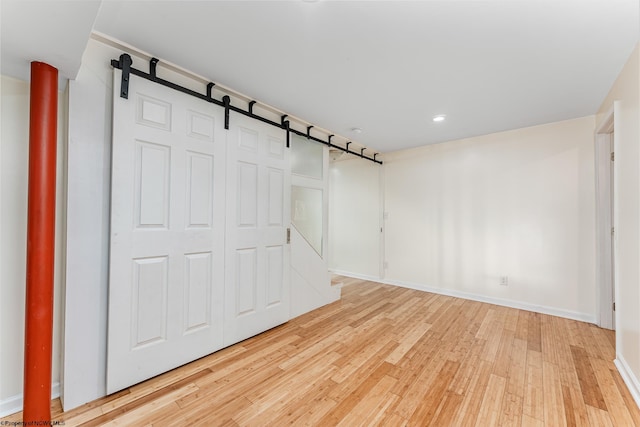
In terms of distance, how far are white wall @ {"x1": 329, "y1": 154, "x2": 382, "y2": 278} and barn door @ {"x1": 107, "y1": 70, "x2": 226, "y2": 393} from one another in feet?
10.3

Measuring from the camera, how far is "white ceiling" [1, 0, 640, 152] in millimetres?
1360

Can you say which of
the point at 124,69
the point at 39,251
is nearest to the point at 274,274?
the point at 39,251

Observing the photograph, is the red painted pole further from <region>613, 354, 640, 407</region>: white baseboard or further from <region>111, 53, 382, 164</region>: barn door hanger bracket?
<region>613, 354, 640, 407</region>: white baseboard

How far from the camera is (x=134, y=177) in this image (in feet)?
5.83

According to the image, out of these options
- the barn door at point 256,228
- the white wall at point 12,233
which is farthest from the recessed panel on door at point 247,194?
the white wall at point 12,233

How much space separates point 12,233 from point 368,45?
97.6 inches

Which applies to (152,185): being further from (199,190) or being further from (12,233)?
(12,233)

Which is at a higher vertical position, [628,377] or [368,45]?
[368,45]

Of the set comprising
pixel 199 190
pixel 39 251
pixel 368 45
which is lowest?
pixel 39 251

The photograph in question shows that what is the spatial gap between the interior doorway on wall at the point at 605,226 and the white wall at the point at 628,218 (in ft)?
2.73

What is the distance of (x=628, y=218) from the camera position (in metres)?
1.91

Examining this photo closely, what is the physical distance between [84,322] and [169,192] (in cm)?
97

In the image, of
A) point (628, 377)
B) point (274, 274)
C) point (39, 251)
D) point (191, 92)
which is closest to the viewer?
point (39, 251)

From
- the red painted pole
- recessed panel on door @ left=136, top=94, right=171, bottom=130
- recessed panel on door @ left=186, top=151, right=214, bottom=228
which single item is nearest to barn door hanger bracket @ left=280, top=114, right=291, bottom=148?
recessed panel on door @ left=186, top=151, right=214, bottom=228
